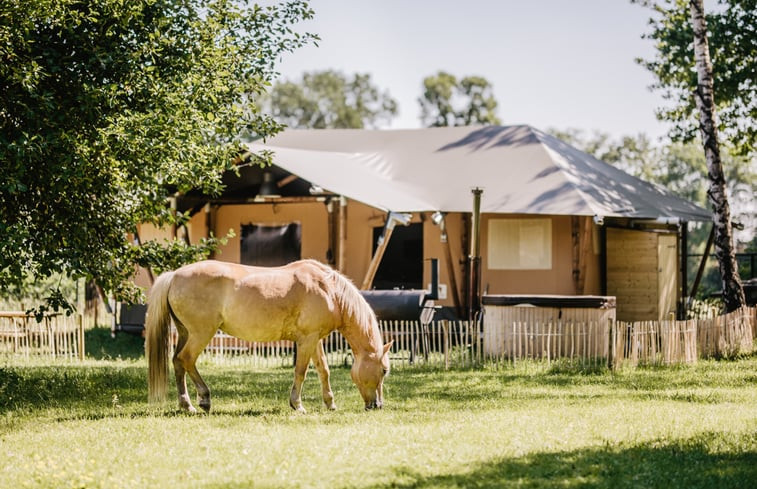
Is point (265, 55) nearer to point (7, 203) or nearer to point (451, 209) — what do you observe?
point (7, 203)

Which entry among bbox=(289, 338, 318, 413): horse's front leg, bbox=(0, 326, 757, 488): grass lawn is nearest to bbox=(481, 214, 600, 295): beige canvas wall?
bbox=(0, 326, 757, 488): grass lawn

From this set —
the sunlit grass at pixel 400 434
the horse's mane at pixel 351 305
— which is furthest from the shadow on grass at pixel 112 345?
the horse's mane at pixel 351 305

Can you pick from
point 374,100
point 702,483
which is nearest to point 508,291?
point 702,483

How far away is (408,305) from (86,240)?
235 inches

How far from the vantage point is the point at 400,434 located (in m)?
7.89

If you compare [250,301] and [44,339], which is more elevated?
[250,301]

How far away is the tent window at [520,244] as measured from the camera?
19172mm

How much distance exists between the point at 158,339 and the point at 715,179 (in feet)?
35.6

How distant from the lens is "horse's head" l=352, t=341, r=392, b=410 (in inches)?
371

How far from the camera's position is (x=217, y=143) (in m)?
12.8

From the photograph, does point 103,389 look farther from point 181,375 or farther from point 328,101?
point 328,101

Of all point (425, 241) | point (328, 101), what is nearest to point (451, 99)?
point (328, 101)

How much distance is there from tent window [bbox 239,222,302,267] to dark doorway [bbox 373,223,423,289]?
1811 mm

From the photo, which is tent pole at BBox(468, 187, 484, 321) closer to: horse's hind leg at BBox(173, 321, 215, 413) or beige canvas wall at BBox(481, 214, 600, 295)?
beige canvas wall at BBox(481, 214, 600, 295)
